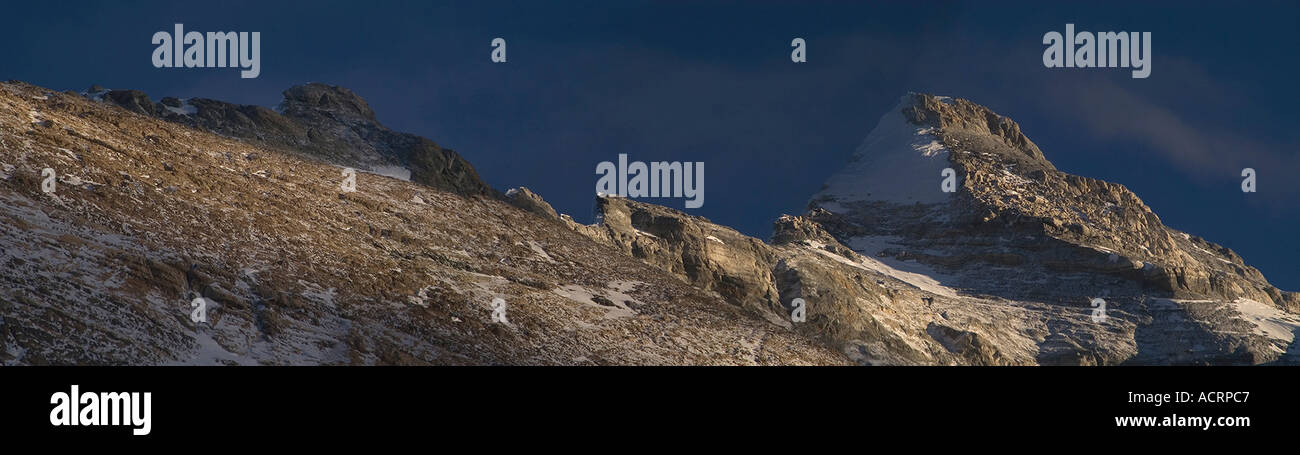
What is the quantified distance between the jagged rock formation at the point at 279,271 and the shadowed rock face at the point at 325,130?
9.14 feet

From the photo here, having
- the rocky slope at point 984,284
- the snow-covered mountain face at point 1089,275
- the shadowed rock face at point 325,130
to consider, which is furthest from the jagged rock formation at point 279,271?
the snow-covered mountain face at point 1089,275

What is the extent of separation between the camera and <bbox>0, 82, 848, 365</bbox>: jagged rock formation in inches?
1847

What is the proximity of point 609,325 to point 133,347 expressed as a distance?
2875cm

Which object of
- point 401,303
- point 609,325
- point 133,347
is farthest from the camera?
point 609,325

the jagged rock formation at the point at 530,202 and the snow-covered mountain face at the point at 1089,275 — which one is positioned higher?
the jagged rock formation at the point at 530,202

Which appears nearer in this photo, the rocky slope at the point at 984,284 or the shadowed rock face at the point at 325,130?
the shadowed rock face at the point at 325,130

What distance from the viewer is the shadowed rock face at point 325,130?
81.1 meters

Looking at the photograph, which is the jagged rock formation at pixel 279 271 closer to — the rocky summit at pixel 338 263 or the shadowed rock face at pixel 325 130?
the rocky summit at pixel 338 263

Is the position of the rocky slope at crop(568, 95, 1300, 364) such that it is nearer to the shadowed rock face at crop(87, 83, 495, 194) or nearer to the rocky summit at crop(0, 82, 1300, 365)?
the rocky summit at crop(0, 82, 1300, 365)

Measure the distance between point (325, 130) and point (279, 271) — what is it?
35.5 metres

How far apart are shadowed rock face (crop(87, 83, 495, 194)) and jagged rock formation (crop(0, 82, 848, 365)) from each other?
9.14 ft
